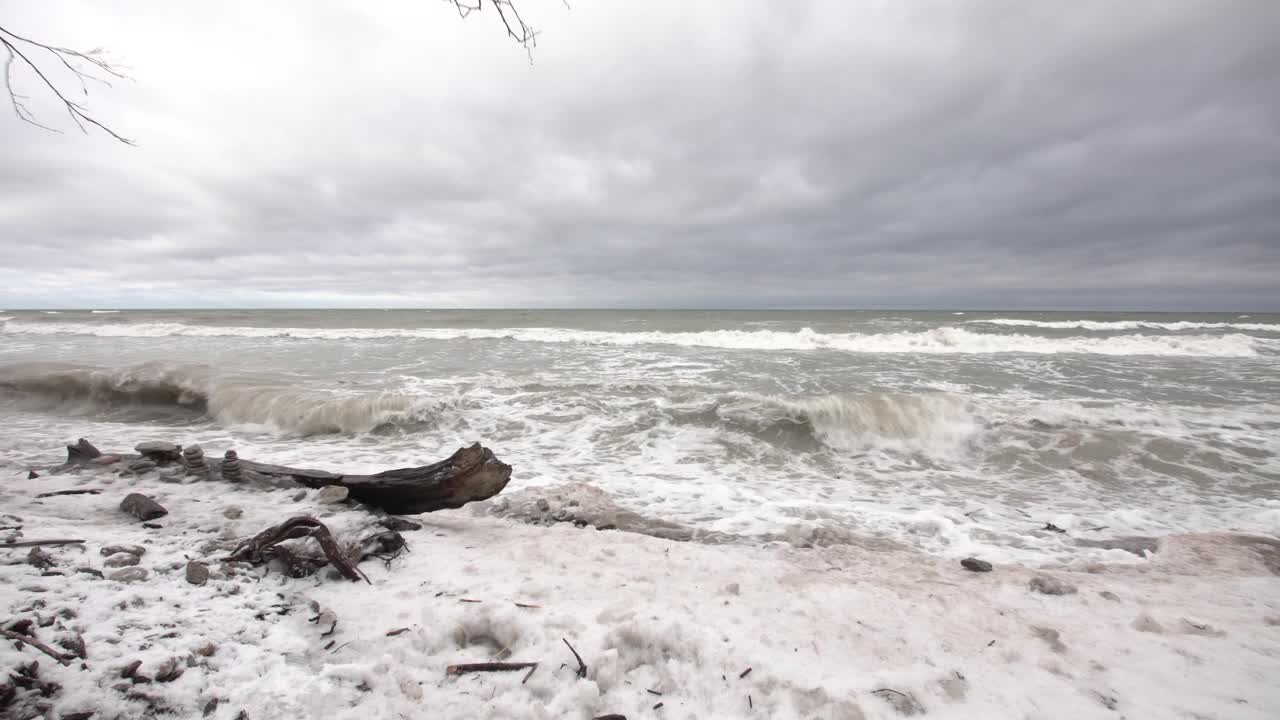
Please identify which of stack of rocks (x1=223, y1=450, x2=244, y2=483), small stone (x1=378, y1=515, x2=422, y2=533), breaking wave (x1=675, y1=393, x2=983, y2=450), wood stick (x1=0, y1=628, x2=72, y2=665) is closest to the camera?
wood stick (x1=0, y1=628, x2=72, y2=665)

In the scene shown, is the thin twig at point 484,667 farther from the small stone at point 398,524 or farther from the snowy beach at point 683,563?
the small stone at point 398,524

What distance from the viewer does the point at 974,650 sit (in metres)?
2.61

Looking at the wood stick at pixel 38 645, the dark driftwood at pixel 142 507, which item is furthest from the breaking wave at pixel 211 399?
the wood stick at pixel 38 645

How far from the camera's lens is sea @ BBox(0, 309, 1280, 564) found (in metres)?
5.16

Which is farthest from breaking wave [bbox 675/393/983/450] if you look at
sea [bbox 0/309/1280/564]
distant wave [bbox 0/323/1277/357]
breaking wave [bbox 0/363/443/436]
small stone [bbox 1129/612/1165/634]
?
distant wave [bbox 0/323/1277/357]

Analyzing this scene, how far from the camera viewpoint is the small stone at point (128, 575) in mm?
2467

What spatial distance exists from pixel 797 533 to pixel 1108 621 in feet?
6.83

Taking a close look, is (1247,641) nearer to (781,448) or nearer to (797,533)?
(797,533)

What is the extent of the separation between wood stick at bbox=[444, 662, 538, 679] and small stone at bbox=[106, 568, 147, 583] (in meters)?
1.78

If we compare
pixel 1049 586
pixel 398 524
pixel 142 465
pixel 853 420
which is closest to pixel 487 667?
pixel 398 524

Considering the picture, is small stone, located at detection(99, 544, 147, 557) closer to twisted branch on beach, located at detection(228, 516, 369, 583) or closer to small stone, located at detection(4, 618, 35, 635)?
twisted branch on beach, located at detection(228, 516, 369, 583)

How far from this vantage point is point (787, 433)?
8352mm

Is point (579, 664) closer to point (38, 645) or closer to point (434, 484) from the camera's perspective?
point (38, 645)

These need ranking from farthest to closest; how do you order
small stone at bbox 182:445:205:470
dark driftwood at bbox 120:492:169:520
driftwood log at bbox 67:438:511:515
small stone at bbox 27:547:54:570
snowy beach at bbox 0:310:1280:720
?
small stone at bbox 182:445:205:470 < driftwood log at bbox 67:438:511:515 < dark driftwood at bbox 120:492:169:520 < small stone at bbox 27:547:54:570 < snowy beach at bbox 0:310:1280:720
